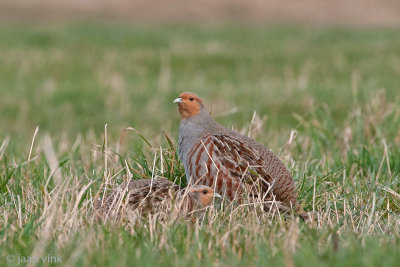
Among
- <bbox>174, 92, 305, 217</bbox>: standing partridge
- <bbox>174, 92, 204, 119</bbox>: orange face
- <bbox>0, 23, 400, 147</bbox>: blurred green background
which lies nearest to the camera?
<bbox>174, 92, 305, 217</bbox>: standing partridge

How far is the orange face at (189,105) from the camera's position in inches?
171

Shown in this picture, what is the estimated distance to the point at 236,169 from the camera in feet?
12.9

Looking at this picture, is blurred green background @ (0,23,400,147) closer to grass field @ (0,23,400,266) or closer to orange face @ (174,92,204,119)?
grass field @ (0,23,400,266)

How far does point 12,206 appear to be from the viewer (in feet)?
12.8

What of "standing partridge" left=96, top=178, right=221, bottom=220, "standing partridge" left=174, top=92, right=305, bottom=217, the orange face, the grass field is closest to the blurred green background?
the grass field

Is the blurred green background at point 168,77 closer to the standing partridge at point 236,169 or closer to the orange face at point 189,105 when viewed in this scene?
the orange face at point 189,105

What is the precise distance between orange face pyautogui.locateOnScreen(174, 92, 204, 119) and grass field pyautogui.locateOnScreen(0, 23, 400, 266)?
1.12 ft

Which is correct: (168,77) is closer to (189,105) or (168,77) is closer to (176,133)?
(176,133)

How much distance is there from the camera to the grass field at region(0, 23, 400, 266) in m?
2.96

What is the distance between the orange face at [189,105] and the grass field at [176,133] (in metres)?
0.34

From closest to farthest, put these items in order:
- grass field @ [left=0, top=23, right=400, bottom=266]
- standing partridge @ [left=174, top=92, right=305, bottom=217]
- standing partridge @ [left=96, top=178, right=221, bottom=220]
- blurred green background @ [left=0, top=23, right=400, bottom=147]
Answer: grass field @ [left=0, top=23, right=400, bottom=266] < standing partridge @ [left=96, top=178, right=221, bottom=220] < standing partridge @ [left=174, top=92, right=305, bottom=217] < blurred green background @ [left=0, top=23, right=400, bottom=147]

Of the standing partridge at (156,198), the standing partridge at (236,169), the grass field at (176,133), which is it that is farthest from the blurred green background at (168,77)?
the standing partridge at (156,198)

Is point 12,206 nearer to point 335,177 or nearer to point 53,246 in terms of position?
point 53,246

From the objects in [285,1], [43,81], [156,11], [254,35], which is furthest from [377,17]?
[43,81]
